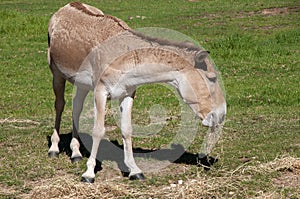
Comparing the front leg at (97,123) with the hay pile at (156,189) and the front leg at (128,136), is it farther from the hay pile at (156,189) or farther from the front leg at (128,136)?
the front leg at (128,136)

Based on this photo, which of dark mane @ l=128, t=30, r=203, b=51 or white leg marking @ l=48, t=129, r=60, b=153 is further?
white leg marking @ l=48, t=129, r=60, b=153

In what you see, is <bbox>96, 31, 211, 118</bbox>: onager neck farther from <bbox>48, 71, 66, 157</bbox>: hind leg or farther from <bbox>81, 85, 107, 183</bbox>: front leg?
<bbox>48, 71, 66, 157</bbox>: hind leg

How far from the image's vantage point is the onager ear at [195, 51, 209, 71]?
632cm

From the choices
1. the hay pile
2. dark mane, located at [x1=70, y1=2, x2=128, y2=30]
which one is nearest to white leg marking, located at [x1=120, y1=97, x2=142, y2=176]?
the hay pile

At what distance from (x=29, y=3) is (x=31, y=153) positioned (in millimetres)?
17088

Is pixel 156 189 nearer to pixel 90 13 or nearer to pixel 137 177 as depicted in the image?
pixel 137 177

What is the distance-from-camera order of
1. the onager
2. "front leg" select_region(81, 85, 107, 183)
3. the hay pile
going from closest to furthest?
1. the hay pile
2. the onager
3. "front leg" select_region(81, 85, 107, 183)

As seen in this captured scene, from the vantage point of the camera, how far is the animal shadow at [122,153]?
732 cm

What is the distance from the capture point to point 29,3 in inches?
955

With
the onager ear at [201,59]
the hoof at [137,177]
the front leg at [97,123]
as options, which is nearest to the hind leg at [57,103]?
the front leg at [97,123]

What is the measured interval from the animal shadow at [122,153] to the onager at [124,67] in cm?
32

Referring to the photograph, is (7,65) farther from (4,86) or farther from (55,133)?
(55,133)

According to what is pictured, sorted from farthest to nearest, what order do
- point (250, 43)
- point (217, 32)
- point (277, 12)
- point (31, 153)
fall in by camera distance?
point (277, 12)
point (217, 32)
point (250, 43)
point (31, 153)

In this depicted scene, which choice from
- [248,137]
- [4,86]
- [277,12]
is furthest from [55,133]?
[277,12]
